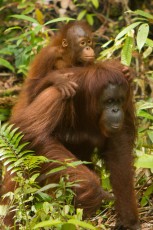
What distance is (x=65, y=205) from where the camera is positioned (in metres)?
3.59

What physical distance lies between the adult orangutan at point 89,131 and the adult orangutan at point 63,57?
0.09 meters

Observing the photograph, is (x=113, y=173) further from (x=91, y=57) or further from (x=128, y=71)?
(x=91, y=57)

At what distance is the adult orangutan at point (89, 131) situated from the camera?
4129 millimetres

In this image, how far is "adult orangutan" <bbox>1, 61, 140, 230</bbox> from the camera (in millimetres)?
4129

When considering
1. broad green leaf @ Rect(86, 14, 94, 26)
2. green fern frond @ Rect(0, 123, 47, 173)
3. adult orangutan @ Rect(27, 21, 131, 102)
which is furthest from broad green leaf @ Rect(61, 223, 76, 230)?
broad green leaf @ Rect(86, 14, 94, 26)

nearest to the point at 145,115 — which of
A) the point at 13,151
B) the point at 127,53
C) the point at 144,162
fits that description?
the point at 127,53

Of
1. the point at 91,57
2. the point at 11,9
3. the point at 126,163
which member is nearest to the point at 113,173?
the point at 126,163

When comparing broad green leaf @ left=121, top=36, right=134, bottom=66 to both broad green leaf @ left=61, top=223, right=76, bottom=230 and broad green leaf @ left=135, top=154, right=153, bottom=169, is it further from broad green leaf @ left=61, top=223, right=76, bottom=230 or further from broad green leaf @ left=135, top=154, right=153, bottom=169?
broad green leaf @ left=61, top=223, right=76, bottom=230

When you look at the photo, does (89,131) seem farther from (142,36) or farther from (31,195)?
(31,195)

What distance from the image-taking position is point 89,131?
453cm

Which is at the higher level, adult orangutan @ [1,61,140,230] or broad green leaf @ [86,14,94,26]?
broad green leaf @ [86,14,94,26]

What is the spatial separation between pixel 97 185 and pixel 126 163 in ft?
1.70

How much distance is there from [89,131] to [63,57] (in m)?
0.97

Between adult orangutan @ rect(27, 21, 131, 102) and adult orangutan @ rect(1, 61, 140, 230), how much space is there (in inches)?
3.4
